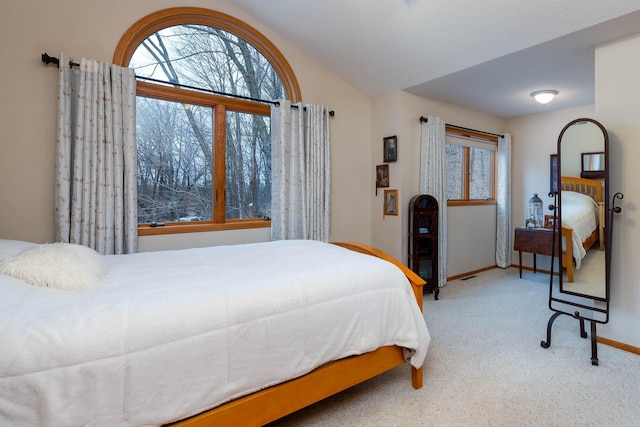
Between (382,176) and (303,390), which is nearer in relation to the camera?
(303,390)

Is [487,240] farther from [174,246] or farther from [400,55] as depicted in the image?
[174,246]

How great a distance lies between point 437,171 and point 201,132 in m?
2.72

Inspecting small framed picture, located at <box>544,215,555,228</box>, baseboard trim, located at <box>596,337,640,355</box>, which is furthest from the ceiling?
baseboard trim, located at <box>596,337,640,355</box>

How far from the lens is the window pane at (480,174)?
460cm

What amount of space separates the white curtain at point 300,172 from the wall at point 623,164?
2364 millimetres

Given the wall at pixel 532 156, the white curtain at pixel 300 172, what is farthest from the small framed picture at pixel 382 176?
the wall at pixel 532 156

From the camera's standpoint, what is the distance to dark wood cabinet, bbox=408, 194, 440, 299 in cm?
354

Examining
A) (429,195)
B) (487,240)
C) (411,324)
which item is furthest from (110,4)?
(487,240)

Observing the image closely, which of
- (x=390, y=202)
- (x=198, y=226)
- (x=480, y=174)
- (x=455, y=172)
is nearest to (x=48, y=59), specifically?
(x=198, y=226)

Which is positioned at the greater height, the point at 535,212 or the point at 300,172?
the point at 300,172

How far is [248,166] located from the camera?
3.22 metres

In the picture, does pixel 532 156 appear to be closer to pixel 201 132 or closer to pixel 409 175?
pixel 409 175

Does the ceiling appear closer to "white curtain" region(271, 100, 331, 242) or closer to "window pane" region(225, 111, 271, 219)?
"white curtain" region(271, 100, 331, 242)

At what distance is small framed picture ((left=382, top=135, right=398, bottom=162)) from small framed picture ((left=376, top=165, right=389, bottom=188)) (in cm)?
11
